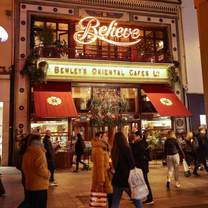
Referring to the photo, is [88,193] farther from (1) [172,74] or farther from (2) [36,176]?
(1) [172,74]

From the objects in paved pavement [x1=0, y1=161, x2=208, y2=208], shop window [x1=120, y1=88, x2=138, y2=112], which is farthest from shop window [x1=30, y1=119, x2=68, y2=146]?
paved pavement [x1=0, y1=161, x2=208, y2=208]

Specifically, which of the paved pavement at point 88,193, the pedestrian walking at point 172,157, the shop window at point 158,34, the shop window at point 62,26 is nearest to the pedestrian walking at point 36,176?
the paved pavement at point 88,193

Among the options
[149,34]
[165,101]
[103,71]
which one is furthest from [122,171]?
[149,34]

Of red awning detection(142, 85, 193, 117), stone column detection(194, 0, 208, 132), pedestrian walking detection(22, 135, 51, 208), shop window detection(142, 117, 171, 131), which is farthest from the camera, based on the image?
shop window detection(142, 117, 171, 131)

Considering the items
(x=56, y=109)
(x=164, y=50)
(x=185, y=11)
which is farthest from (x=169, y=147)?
(x=185, y=11)

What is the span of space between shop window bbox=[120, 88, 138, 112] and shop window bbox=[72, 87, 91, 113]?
7.89 feet

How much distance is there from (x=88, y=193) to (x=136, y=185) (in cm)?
358

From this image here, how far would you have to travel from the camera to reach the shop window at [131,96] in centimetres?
1694

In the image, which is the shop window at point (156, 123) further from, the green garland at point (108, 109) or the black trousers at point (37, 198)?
the black trousers at point (37, 198)

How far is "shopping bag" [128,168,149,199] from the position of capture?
15.0 feet

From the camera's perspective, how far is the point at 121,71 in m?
16.4

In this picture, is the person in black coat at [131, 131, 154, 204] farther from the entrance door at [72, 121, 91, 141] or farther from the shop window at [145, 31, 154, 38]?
the shop window at [145, 31, 154, 38]

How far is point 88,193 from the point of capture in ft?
25.6

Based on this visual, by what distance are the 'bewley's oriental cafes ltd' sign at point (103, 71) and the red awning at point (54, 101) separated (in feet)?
2.43
